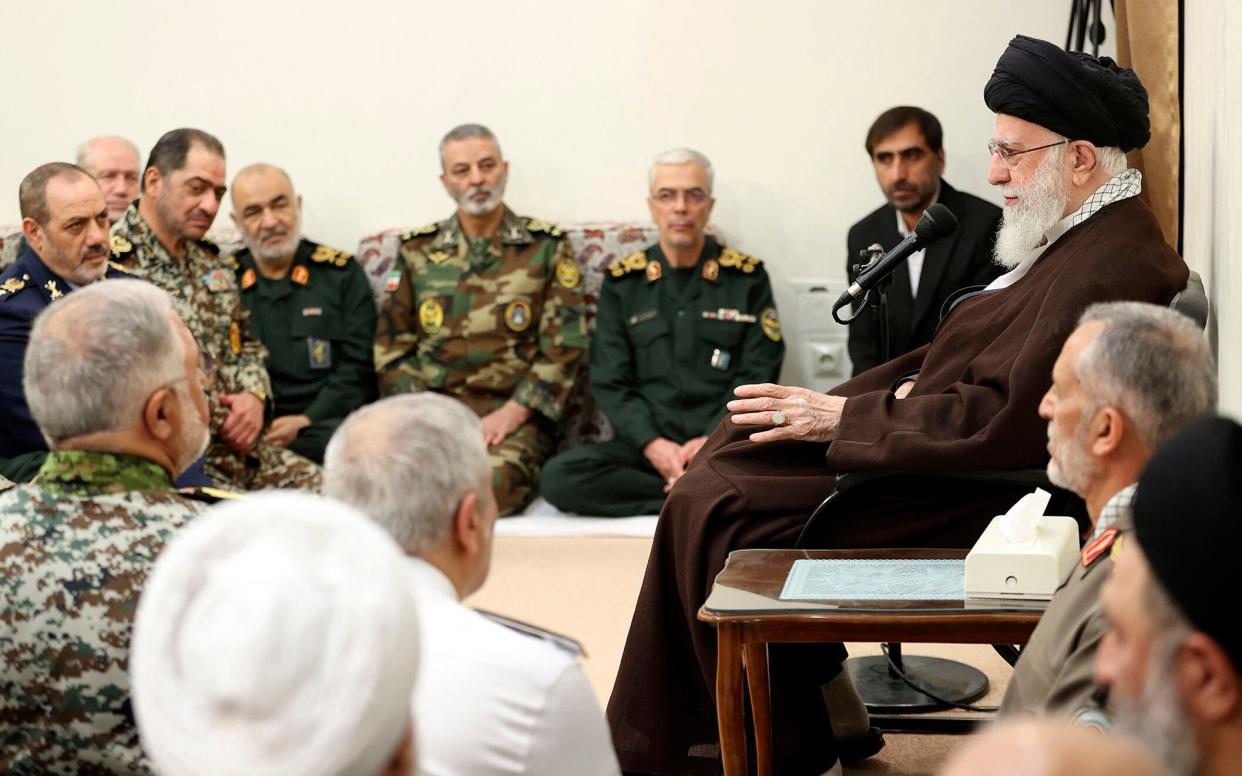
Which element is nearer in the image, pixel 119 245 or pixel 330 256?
pixel 119 245

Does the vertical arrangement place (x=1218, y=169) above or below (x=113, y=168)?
below

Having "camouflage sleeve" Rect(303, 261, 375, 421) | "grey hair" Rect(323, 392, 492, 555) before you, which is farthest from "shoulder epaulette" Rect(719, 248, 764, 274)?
"grey hair" Rect(323, 392, 492, 555)

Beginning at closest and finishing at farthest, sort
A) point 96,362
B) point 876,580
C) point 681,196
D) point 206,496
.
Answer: point 96,362, point 206,496, point 876,580, point 681,196

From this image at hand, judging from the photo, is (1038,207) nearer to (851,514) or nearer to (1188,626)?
(851,514)

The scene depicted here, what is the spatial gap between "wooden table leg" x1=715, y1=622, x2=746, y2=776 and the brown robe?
10.0 inches

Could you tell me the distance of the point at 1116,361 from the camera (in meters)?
2.18

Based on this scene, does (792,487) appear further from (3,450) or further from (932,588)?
(3,450)

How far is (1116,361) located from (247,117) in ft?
16.8

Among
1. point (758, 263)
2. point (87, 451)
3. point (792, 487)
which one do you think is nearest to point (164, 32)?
point (758, 263)

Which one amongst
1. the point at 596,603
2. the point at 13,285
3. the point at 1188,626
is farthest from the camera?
the point at 596,603

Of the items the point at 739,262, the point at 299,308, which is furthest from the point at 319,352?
the point at 739,262

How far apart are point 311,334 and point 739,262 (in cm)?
178

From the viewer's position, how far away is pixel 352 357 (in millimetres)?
6164

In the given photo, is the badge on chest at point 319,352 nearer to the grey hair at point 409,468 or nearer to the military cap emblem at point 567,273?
the military cap emblem at point 567,273
